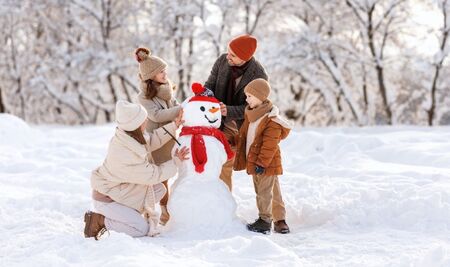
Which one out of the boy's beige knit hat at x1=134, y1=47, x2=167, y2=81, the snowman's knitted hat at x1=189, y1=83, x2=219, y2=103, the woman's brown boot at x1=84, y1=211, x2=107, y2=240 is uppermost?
the boy's beige knit hat at x1=134, y1=47, x2=167, y2=81

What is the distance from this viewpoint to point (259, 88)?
4.77m

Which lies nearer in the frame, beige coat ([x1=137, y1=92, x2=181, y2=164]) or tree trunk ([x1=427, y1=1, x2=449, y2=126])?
beige coat ([x1=137, y1=92, x2=181, y2=164])

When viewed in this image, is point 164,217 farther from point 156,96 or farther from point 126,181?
point 156,96

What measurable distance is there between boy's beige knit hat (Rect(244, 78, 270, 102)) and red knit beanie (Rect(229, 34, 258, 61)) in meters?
0.35

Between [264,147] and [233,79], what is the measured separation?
0.84 metres

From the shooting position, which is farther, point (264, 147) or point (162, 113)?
point (162, 113)

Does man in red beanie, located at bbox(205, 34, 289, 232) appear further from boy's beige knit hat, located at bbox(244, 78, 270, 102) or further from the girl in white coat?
the girl in white coat

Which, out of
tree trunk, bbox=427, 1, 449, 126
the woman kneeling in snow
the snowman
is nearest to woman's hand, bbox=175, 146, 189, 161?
the snowman

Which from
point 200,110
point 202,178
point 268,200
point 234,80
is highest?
point 234,80

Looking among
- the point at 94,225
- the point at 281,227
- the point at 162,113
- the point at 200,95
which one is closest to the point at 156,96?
the point at 162,113

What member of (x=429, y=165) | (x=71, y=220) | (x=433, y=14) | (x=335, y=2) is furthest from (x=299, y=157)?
(x=335, y=2)

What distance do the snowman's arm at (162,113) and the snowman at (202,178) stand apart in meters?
0.12

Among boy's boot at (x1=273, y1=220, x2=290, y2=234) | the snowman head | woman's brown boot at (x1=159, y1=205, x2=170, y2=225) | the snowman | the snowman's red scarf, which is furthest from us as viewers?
woman's brown boot at (x1=159, y1=205, x2=170, y2=225)

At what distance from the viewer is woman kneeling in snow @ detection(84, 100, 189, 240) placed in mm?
4410
